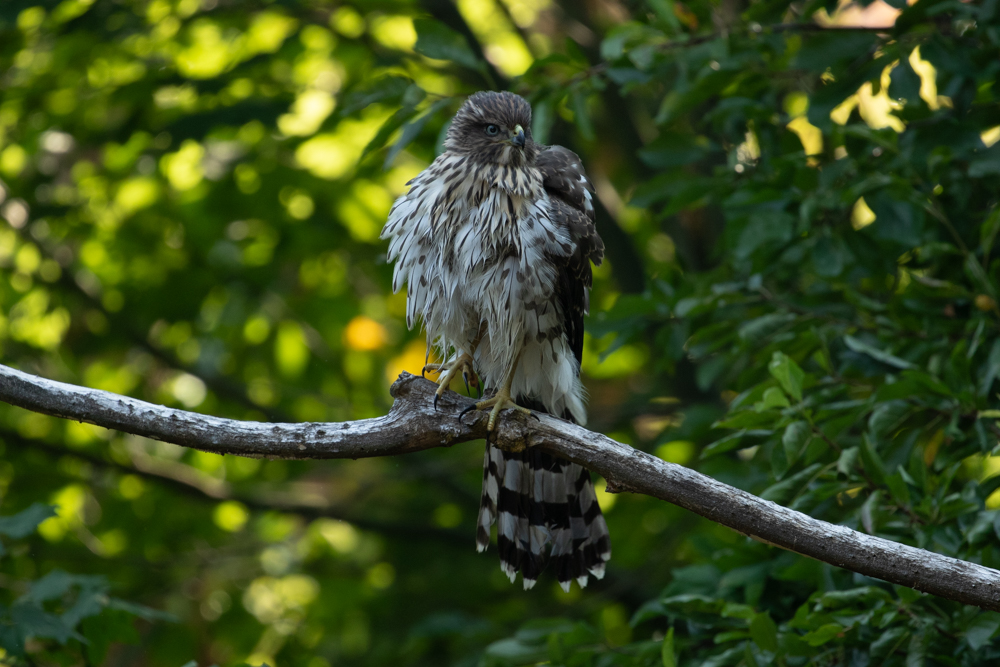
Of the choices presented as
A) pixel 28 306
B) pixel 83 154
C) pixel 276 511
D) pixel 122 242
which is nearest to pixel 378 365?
pixel 276 511

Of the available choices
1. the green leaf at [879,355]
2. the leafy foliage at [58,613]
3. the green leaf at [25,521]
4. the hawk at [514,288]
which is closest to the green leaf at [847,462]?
the green leaf at [879,355]

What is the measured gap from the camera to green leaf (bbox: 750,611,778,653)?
2.51m

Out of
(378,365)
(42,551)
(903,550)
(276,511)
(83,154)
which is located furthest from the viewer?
(83,154)

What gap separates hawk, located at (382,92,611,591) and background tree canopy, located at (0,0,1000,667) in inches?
8.8

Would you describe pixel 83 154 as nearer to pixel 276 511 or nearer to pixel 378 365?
pixel 378 365

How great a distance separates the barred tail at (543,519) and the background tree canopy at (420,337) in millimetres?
246

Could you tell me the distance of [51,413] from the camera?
8.47 feet

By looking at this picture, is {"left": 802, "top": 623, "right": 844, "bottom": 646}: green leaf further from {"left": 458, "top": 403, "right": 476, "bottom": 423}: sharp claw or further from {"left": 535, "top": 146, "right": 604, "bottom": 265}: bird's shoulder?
{"left": 535, "top": 146, "right": 604, "bottom": 265}: bird's shoulder

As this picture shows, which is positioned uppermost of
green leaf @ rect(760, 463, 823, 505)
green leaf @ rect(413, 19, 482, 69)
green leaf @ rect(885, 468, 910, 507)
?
green leaf @ rect(413, 19, 482, 69)

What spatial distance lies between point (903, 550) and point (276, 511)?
3.68 metres

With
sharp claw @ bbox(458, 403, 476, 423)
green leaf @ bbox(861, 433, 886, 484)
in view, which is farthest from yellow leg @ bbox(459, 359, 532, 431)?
green leaf @ bbox(861, 433, 886, 484)

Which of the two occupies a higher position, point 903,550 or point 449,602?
point 449,602

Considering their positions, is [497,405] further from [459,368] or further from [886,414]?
[886,414]

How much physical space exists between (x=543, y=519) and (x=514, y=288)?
1.00m
